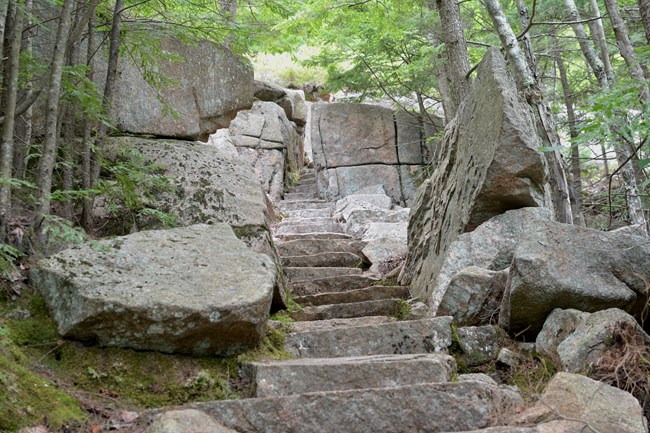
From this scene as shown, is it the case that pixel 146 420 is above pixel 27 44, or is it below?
below

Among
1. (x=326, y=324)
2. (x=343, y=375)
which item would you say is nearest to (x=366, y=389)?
(x=343, y=375)

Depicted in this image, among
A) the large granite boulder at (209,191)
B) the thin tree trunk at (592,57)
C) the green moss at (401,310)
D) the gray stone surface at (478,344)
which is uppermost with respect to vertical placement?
the thin tree trunk at (592,57)

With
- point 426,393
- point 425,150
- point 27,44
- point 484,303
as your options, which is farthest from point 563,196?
point 425,150

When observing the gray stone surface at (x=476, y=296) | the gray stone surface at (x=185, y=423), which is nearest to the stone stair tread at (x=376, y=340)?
the gray stone surface at (x=476, y=296)

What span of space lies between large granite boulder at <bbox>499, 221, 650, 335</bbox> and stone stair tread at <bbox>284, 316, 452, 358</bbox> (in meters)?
0.54

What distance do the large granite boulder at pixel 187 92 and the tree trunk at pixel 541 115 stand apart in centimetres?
346

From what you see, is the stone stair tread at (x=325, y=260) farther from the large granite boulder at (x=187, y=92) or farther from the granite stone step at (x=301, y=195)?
the granite stone step at (x=301, y=195)

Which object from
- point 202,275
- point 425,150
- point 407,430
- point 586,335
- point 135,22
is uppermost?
point 135,22

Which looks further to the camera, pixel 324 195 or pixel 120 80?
pixel 324 195

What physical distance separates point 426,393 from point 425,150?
1330 cm

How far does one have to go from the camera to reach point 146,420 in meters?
2.97

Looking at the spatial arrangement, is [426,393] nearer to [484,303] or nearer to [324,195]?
[484,303]

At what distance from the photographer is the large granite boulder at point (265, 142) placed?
16.0 m

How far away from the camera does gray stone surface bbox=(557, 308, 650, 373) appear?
3477 mm
